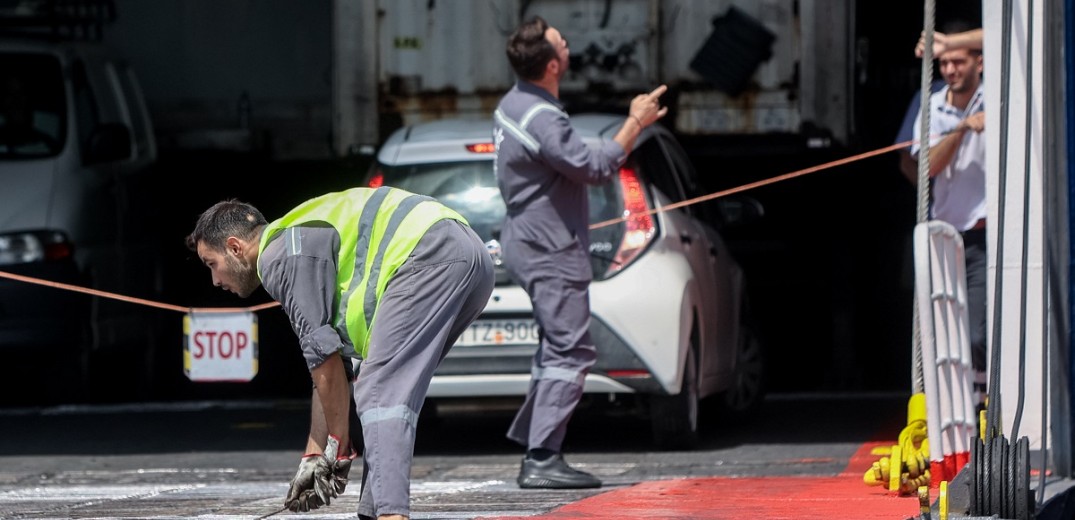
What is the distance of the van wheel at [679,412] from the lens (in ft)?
27.8

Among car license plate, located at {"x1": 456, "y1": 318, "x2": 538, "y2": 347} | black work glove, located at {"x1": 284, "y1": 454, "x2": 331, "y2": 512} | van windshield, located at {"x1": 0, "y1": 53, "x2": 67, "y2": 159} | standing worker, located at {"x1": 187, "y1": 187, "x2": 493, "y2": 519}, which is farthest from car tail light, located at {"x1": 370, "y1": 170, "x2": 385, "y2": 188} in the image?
black work glove, located at {"x1": 284, "y1": 454, "x2": 331, "y2": 512}

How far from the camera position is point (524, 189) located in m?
7.47

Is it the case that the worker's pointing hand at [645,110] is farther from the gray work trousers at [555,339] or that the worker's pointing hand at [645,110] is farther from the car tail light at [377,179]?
the car tail light at [377,179]

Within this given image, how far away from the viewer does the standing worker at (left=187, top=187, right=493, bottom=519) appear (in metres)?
5.18

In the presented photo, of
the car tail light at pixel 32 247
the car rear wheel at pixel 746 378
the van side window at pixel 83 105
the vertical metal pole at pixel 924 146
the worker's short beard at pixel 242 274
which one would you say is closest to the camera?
the worker's short beard at pixel 242 274

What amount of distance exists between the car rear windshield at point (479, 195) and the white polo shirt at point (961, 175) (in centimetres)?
150

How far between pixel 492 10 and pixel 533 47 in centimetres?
446

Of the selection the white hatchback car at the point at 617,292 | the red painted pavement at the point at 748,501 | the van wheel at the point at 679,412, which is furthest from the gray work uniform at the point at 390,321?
the van wheel at the point at 679,412

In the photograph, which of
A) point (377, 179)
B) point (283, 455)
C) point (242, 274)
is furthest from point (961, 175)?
point (283, 455)

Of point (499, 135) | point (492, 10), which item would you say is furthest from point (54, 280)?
point (499, 135)

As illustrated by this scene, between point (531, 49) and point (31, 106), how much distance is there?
4942 mm

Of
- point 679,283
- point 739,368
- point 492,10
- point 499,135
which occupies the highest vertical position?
point 492,10

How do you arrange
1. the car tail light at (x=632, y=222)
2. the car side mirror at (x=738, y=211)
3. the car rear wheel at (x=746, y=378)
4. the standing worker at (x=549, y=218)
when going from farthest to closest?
the car rear wheel at (x=746, y=378) < the car side mirror at (x=738, y=211) < the car tail light at (x=632, y=222) < the standing worker at (x=549, y=218)

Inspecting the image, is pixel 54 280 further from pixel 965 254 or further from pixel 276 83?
pixel 965 254
